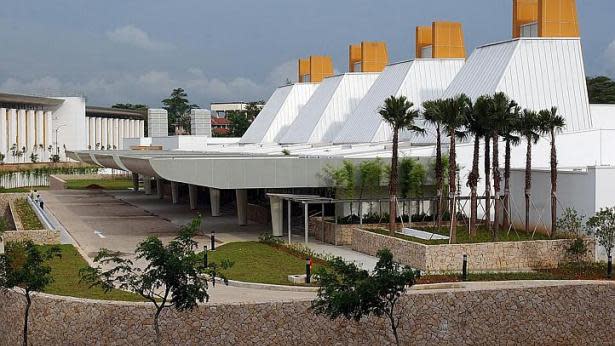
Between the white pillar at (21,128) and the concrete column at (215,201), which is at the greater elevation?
the white pillar at (21,128)

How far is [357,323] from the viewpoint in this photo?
24.0m

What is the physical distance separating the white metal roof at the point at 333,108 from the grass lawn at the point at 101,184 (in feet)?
58.9

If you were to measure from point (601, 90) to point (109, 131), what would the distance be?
65.5 m

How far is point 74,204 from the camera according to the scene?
192ft

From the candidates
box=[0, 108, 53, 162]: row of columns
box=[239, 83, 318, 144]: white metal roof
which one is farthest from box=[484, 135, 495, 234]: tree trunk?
box=[0, 108, 53, 162]: row of columns

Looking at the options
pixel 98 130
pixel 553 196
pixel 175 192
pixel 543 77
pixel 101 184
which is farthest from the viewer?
pixel 98 130

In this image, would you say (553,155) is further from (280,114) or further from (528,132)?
(280,114)

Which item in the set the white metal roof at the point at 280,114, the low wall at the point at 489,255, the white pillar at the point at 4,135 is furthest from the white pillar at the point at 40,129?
the low wall at the point at 489,255

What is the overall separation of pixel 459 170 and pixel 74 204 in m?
28.2

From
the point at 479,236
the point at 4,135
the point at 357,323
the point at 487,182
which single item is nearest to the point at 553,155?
the point at 487,182

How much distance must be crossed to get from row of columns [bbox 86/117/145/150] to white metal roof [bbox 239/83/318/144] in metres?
49.5

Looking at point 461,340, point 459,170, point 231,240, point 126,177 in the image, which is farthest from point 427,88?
point 126,177

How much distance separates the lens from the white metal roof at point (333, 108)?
6438 centimetres

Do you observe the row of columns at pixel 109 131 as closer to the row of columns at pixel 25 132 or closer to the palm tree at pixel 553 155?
the row of columns at pixel 25 132
